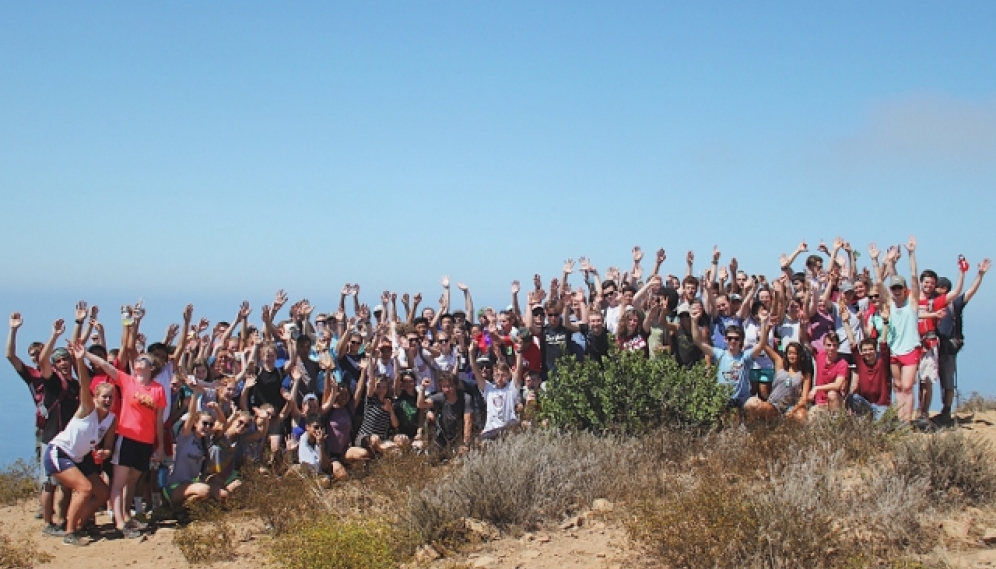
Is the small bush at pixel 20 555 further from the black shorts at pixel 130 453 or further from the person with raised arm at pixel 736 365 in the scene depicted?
the person with raised arm at pixel 736 365

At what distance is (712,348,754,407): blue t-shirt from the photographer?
35.7 ft

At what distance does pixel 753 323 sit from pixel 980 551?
4863 mm

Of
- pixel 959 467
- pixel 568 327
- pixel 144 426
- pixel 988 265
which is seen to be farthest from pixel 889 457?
pixel 144 426

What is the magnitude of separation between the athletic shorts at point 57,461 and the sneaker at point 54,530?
0.73 metres

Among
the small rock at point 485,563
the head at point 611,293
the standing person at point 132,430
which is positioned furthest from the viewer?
the head at point 611,293

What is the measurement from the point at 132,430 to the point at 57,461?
74cm

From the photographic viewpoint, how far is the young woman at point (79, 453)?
9.11m

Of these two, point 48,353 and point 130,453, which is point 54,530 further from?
point 48,353

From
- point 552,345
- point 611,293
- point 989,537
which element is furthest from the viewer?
point 611,293

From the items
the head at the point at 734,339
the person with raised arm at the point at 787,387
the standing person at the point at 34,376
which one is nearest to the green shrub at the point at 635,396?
the person with raised arm at the point at 787,387

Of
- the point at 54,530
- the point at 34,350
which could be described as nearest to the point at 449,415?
the point at 54,530

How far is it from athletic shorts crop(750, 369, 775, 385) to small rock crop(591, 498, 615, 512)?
3.18m

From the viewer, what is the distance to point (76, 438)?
9109mm

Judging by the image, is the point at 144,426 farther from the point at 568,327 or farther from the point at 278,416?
the point at 568,327
